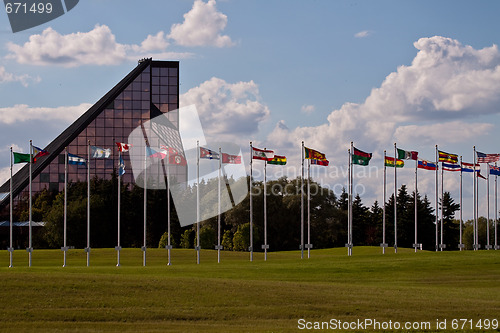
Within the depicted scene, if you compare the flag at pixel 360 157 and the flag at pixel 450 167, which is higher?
the flag at pixel 360 157

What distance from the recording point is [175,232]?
85.1 m

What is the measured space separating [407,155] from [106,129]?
49476 mm

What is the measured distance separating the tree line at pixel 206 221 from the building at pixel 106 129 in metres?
2.35

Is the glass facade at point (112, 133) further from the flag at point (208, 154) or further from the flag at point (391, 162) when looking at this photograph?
the flag at point (391, 162)

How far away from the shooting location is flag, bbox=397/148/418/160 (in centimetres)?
5479

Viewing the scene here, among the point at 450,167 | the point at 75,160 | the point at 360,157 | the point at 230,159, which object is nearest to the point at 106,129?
the point at 75,160

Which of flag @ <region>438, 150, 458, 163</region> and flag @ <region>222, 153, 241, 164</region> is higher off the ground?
flag @ <region>438, 150, 458, 163</region>

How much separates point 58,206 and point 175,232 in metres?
14.7

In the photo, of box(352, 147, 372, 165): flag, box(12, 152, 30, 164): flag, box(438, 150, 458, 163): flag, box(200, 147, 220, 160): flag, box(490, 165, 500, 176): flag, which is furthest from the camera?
box(490, 165, 500, 176): flag

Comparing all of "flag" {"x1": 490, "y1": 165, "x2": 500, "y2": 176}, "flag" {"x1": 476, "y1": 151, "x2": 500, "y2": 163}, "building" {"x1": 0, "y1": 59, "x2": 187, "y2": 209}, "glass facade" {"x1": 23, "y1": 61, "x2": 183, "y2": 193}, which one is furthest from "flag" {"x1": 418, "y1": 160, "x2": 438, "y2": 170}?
"glass facade" {"x1": 23, "y1": 61, "x2": 183, "y2": 193}

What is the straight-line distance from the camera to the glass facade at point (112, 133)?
90250 millimetres

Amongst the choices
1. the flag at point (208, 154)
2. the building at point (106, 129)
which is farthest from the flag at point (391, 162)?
the building at point (106, 129)

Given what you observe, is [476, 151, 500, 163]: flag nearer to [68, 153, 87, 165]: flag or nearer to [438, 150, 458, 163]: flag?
[438, 150, 458, 163]: flag

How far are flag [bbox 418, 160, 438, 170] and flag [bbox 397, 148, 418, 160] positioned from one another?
1004 mm
